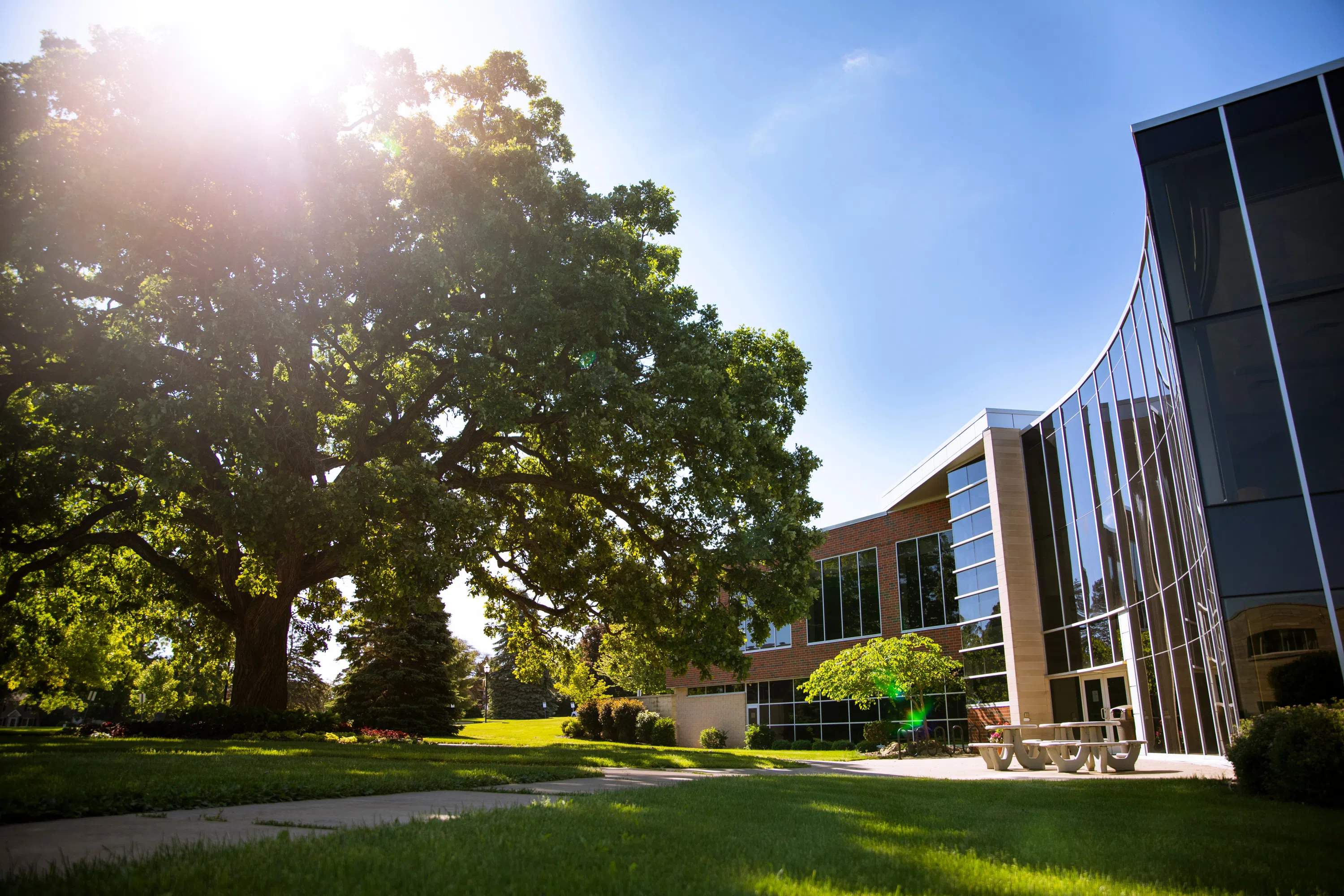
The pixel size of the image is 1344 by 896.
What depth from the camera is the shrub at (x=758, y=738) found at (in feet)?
110

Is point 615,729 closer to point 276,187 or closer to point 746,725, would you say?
point 746,725

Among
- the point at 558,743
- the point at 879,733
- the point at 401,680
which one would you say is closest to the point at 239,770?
the point at 558,743

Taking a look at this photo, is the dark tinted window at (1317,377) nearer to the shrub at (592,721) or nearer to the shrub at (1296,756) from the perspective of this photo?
the shrub at (1296,756)

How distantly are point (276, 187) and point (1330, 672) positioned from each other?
680 inches

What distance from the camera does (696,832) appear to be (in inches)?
188

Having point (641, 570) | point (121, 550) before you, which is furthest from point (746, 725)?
point (121, 550)

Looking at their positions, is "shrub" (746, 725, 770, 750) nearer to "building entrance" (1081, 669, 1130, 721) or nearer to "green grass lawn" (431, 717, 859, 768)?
"green grass lawn" (431, 717, 859, 768)

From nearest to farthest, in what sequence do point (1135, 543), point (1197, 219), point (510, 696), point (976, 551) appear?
point (1197, 219) < point (1135, 543) < point (976, 551) < point (510, 696)

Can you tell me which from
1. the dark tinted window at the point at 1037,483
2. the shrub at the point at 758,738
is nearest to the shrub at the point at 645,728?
the shrub at the point at 758,738

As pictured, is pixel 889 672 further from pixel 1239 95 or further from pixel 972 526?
pixel 1239 95

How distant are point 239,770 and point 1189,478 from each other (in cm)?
1444

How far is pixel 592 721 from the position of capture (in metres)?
38.8

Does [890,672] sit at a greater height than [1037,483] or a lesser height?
lesser

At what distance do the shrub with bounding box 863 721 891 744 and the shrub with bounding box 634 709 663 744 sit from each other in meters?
12.2
